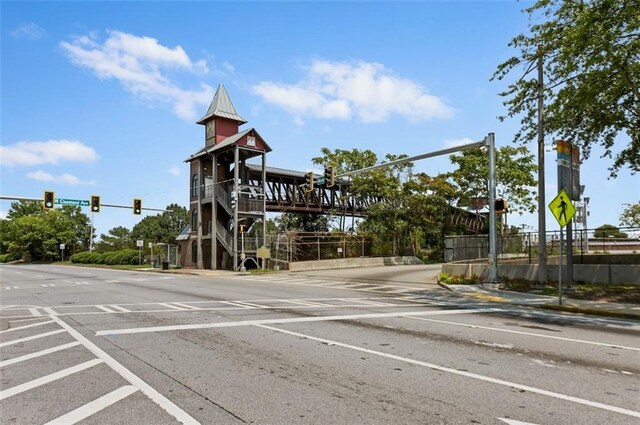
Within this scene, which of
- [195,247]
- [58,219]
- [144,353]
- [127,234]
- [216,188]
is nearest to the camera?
[144,353]

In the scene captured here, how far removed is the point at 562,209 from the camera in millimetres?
15297

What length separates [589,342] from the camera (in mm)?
8773

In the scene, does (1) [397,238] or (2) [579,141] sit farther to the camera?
(1) [397,238]

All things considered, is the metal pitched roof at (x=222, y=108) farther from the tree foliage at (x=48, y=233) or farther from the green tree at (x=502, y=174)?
the tree foliage at (x=48, y=233)

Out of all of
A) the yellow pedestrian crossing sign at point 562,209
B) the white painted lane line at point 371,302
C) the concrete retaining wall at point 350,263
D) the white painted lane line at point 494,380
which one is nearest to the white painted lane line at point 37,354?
the white painted lane line at point 494,380

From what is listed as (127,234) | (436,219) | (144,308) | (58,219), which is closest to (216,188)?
(436,219)

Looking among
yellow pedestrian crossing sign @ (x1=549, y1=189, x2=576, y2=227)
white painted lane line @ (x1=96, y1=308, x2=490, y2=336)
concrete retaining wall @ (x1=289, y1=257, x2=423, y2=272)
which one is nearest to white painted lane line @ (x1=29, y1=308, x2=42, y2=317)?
white painted lane line @ (x1=96, y1=308, x2=490, y2=336)

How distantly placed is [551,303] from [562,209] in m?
3.05

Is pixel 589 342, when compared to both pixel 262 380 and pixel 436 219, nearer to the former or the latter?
pixel 262 380

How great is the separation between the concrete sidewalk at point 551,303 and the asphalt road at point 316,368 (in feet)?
3.46

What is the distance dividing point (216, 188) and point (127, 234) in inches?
3630

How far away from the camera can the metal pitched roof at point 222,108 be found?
43156 mm

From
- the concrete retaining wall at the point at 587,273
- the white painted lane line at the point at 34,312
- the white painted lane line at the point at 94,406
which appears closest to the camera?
the white painted lane line at the point at 94,406

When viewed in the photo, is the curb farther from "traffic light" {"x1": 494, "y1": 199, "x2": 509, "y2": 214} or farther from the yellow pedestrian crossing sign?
"traffic light" {"x1": 494, "y1": 199, "x2": 509, "y2": 214}
